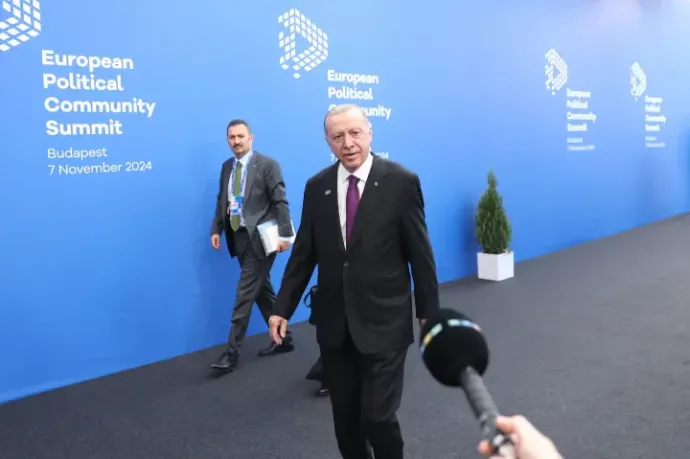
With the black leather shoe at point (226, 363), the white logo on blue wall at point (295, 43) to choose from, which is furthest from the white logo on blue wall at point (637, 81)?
the black leather shoe at point (226, 363)

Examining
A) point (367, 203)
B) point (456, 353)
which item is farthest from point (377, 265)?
point (456, 353)

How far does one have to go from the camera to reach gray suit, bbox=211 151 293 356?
4.29 m

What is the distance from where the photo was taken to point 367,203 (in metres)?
2.35

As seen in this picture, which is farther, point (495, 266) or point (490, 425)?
point (495, 266)

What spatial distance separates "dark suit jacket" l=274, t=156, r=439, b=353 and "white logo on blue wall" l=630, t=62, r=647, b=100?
8.90 meters

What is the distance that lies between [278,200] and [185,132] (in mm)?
871

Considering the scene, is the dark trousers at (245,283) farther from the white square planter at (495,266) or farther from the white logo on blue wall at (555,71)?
the white logo on blue wall at (555,71)

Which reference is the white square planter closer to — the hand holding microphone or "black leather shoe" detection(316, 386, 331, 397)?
"black leather shoe" detection(316, 386, 331, 397)

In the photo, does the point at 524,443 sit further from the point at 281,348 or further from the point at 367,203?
the point at 281,348

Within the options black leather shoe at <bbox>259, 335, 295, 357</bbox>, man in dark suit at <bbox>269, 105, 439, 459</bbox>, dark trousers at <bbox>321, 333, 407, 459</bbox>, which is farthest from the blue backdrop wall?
dark trousers at <bbox>321, 333, 407, 459</bbox>

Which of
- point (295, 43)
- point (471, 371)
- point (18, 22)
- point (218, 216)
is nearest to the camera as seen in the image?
point (471, 371)

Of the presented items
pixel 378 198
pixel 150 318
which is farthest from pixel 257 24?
pixel 378 198

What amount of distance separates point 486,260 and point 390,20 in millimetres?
2733

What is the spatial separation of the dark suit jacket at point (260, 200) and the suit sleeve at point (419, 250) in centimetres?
202
